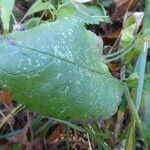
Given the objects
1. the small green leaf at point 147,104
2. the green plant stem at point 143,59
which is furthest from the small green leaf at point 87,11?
the small green leaf at point 147,104

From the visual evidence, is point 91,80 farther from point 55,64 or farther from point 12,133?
point 12,133

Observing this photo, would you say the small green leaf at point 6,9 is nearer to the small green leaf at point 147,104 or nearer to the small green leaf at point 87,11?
the small green leaf at point 87,11

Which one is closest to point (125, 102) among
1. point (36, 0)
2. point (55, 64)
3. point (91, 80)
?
point (91, 80)

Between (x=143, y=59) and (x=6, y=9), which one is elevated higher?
(x=6, y=9)

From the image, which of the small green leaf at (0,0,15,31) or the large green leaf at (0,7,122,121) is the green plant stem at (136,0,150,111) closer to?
the large green leaf at (0,7,122,121)

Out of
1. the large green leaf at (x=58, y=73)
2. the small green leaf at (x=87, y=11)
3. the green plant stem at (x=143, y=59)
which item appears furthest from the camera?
the small green leaf at (x=87, y=11)

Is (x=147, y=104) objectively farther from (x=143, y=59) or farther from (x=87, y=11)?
(x=87, y=11)

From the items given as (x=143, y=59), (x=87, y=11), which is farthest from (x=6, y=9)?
(x=143, y=59)

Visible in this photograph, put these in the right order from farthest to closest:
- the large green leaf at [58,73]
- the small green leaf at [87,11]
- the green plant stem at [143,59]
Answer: the small green leaf at [87,11], the green plant stem at [143,59], the large green leaf at [58,73]
